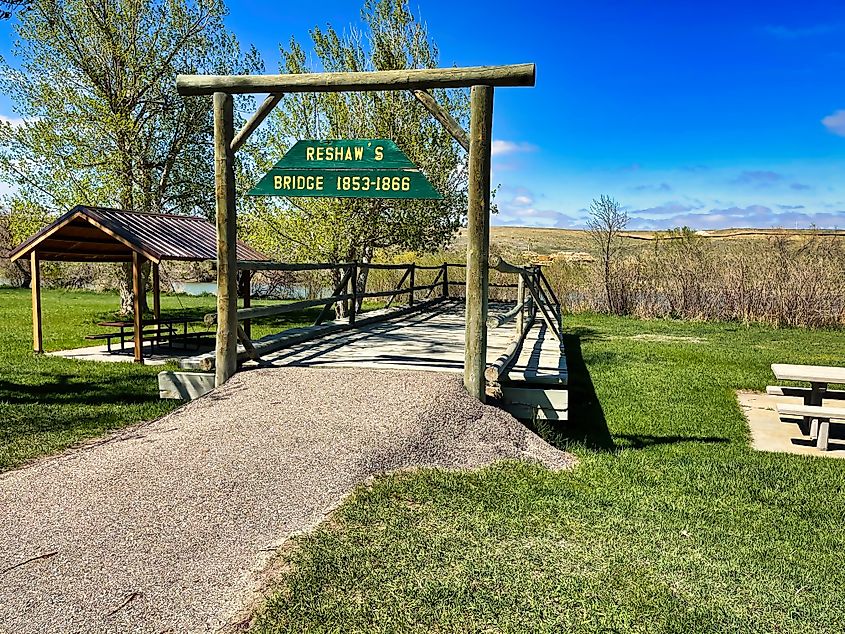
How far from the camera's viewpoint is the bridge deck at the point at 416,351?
7.14m

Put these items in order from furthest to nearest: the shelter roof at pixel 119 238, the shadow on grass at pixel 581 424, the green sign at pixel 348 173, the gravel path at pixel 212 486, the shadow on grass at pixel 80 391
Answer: the shelter roof at pixel 119 238, the shadow on grass at pixel 80 391, the shadow on grass at pixel 581 424, the green sign at pixel 348 173, the gravel path at pixel 212 486

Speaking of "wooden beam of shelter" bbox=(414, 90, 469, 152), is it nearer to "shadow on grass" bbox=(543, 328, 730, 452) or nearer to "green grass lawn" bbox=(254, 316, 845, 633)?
"green grass lawn" bbox=(254, 316, 845, 633)

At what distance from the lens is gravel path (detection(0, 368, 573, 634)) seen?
3.12 meters

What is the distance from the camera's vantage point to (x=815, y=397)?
7.61 metres

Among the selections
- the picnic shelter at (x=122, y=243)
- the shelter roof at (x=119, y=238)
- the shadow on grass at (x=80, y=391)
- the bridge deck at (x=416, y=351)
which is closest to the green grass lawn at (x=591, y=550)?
the bridge deck at (x=416, y=351)

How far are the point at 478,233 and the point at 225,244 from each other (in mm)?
2636

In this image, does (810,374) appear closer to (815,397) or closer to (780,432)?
(815,397)

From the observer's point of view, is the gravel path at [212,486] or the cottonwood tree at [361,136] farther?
the cottonwood tree at [361,136]

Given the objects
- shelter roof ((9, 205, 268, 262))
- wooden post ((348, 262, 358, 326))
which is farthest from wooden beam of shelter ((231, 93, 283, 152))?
shelter roof ((9, 205, 268, 262))

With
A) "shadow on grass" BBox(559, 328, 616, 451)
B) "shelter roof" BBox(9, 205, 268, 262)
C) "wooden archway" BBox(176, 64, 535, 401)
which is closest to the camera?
"wooden archway" BBox(176, 64, 535, 401)

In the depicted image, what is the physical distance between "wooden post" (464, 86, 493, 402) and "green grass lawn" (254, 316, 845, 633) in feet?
3.81

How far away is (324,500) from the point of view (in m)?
4.24

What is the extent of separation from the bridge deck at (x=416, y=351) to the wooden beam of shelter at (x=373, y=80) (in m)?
2.83

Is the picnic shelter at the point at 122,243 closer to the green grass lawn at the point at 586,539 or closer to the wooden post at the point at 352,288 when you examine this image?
the wooden post at the point at 352,288
